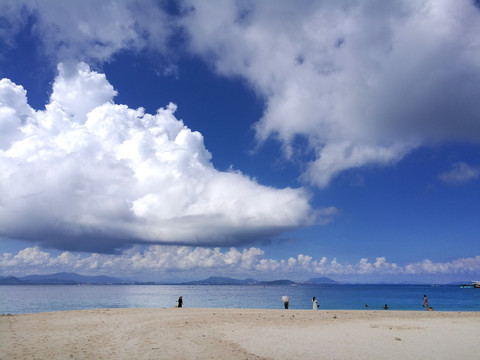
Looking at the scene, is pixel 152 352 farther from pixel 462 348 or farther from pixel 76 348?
pixel 462 348

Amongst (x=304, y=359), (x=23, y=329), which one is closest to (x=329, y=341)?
(x=304, y=359)

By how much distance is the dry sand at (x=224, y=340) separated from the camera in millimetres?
16844

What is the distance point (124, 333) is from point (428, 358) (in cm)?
1928

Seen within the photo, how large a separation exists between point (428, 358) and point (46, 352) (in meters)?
19.9

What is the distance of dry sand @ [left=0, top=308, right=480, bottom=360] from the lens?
1684cm

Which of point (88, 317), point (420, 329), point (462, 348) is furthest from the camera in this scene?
point (88, 317)

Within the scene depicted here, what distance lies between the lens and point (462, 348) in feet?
62.1

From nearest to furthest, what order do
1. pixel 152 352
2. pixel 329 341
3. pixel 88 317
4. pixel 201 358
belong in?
1. pixel 201 358
2. pixel 152 352
3. pixel 329 341
4. pixel 88 317

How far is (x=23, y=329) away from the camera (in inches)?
927

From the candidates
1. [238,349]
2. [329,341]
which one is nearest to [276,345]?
[238,349]

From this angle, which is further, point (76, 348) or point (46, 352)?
point (76, 348)

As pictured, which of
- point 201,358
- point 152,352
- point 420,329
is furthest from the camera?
point 420,329

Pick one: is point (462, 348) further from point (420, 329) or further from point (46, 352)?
point (46, 352)

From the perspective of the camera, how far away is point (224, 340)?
68.0ft
